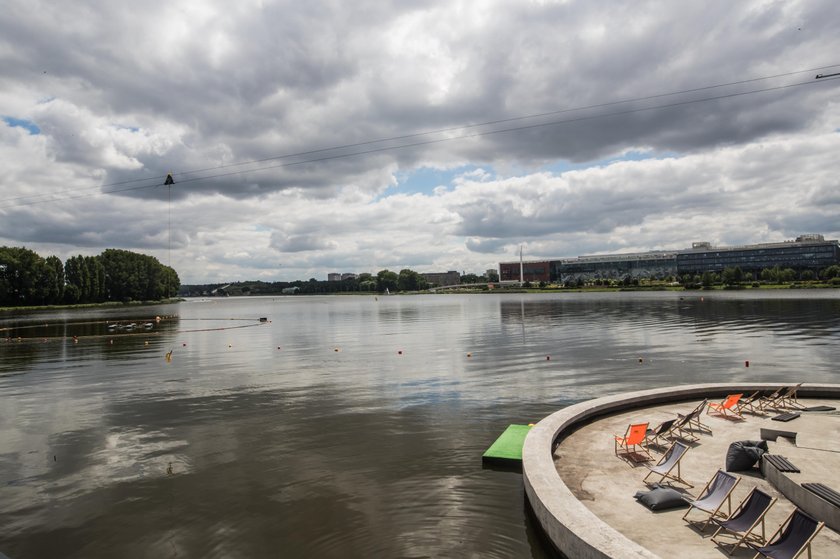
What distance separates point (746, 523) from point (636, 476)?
11.0 ft

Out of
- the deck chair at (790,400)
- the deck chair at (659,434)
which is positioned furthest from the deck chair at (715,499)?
the deck chair at (790,400)

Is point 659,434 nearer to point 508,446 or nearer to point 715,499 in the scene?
point 508,446

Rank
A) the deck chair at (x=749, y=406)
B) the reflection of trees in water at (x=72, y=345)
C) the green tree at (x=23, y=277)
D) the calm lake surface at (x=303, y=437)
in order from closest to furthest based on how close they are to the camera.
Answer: the calm lake surface at (x=303, y=437) < the deck chair at (x=749, y=406) < the reflection of trees in water at (x=72, y=345) < the green tree at (x=23, y=277)

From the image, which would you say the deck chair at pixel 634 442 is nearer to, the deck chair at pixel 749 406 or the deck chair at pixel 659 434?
the deck chair at pixel 659 434

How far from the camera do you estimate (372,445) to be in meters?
19.4

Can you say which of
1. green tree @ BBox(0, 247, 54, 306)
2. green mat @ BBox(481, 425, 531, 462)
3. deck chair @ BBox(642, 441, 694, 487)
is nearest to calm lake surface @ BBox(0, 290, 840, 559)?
green mat @ BBox(481, 425, 531, 462)

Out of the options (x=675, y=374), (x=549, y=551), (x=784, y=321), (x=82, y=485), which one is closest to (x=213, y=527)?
(x=82, y=485)

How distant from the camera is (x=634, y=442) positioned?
47.3 ft

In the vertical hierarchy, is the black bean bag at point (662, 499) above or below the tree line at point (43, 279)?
below

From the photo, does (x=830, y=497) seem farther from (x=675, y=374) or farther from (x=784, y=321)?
(x=784, y=321)

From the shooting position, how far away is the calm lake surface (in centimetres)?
1280

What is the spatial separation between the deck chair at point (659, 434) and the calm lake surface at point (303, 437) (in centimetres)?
423

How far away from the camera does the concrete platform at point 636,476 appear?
31.3 ft

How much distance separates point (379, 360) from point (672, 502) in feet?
108
